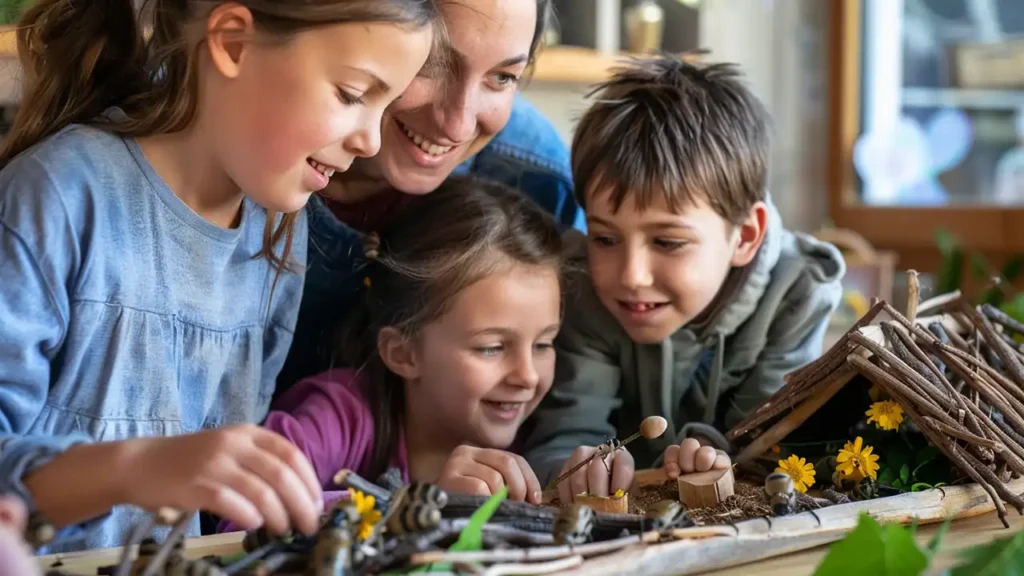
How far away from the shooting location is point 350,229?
4.36 feet

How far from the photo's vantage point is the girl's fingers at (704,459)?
970 mm

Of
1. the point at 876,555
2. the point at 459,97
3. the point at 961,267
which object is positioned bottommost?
the point at 961,267

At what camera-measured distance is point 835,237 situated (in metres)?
2.90

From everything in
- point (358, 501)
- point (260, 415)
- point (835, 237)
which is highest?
point (358, 501)

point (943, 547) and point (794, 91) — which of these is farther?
point (794, 91)

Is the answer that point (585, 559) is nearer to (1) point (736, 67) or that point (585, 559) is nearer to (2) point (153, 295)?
(2) point (153, 295)

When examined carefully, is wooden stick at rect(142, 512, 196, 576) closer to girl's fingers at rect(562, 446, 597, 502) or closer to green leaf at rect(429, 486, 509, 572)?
green leaf at rect(429, 486, 509, 572)

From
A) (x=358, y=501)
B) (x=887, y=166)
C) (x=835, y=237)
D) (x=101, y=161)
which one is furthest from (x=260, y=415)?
(x=887, y=166)

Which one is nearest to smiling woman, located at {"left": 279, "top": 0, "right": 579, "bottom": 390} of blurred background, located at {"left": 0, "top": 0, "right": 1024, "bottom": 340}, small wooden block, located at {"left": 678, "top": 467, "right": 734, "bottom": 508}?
small wooden block, located at {"left": 678, "top": 467, "right": 734, "bottom": 508}

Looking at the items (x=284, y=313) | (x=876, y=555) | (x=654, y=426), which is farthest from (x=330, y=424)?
(x=876, y=555)

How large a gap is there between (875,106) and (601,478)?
2738mm

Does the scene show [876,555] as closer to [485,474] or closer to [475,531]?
[475,531]

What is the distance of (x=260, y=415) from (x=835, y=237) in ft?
6.74

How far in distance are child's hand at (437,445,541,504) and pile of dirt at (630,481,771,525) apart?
93 millimetres
